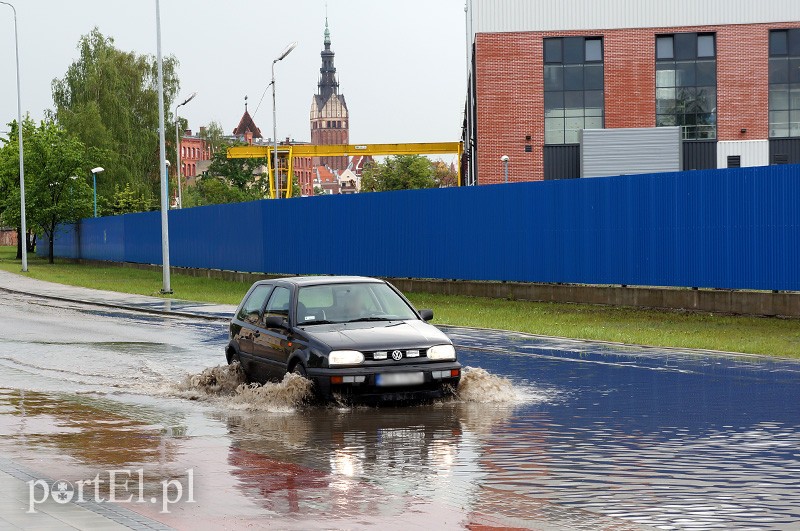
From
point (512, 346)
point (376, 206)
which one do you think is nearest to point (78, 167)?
point (376, 206)

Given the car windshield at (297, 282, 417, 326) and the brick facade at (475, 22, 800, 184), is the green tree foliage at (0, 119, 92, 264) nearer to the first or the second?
the brick facade at (475, 22, 800, 184)

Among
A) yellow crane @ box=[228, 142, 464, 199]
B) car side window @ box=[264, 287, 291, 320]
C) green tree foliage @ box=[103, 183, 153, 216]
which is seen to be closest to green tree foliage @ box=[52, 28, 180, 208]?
green tree foliage @ box=[103, 183, 153, 216]

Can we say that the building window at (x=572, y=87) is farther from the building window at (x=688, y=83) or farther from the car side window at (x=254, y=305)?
the car side window at (x=254, y=305)

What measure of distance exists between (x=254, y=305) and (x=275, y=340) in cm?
132

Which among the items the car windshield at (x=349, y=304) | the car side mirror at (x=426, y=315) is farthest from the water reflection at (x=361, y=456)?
the car windshield at (x=349, y=304)

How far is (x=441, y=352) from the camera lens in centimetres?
1273

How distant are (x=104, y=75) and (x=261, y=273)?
46500 millimetres

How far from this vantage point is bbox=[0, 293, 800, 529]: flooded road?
7621mm

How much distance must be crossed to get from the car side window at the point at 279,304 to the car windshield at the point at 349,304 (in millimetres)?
216

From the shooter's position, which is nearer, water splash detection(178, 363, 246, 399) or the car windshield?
the car windshield

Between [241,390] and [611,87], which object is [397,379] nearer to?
[241,390]

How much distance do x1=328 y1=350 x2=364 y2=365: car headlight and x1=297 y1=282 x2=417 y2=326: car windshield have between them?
1.15m

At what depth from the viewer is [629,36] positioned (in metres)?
56.4

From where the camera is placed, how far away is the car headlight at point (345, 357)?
12.4m
